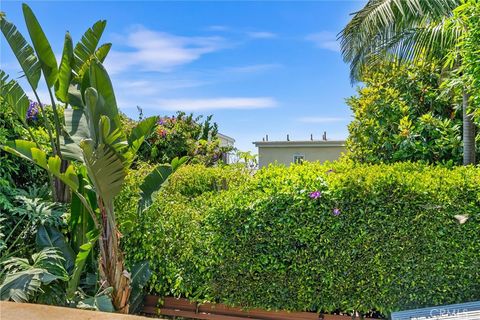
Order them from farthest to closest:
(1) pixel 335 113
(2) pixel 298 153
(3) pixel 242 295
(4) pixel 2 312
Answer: (2) pixel 298 153 → (1) pixel 335 113 → (3) pixel 242 295 → (4) pixel 2 312

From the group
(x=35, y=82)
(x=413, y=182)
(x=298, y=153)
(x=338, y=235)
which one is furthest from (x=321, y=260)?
(x=298, y=153)

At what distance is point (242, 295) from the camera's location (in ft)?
14.0

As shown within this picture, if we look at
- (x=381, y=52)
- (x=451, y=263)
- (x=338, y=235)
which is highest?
(x=381, y=52)

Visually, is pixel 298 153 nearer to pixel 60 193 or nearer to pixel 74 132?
pixel 60 193

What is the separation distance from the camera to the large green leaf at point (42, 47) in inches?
178

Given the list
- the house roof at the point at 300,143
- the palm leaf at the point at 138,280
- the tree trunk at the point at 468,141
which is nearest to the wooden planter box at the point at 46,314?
the palm leaf at the point at 138,280

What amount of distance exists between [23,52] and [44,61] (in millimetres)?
308

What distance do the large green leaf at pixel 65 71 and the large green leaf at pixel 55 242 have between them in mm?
1600

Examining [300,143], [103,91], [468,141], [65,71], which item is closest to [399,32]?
[468,141]

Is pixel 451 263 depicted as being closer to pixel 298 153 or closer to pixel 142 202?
pixel 142 202

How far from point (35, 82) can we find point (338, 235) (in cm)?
415

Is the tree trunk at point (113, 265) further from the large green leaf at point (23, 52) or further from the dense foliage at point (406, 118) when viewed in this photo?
the dense foliage at point (406, 118)

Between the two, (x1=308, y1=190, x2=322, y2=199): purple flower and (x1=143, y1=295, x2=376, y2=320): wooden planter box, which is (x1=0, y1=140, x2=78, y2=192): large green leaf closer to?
(x1=143, y1=295, x2=376, y2=320): wooden planter box

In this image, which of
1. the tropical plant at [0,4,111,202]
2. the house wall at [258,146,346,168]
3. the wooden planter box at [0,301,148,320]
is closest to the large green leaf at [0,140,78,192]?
the tropical plant at [0,4,111,202]
